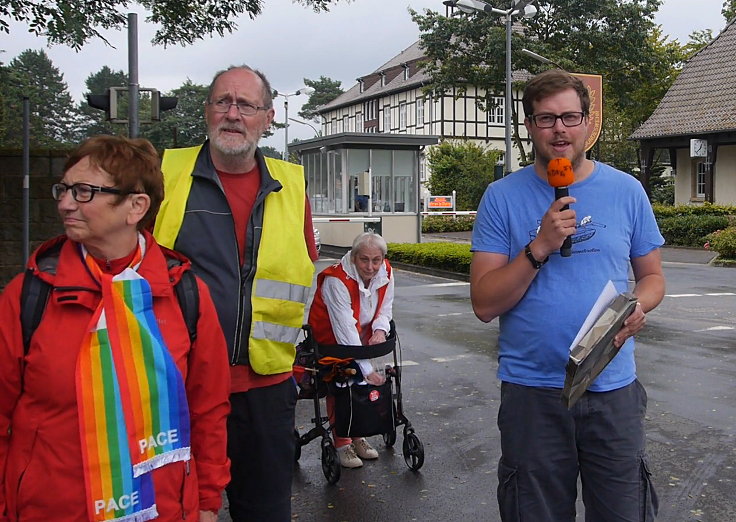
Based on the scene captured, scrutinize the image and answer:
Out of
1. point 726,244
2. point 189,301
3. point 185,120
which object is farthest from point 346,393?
point 185,120

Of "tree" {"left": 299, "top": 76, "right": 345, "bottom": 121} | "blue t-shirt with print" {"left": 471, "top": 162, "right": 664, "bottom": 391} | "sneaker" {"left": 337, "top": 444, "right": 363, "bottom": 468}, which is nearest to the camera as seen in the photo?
"blue t-shirt with print" {"left": 471, "top": 162, "right": 664, "bottom": 391}

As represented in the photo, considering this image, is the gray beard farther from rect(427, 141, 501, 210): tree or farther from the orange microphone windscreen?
rect(427, 141, 501, 210): tree

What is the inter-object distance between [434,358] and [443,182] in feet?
128

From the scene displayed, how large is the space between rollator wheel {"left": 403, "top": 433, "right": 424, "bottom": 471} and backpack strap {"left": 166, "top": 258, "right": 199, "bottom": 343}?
3.18m

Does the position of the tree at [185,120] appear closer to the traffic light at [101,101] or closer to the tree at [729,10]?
the tree at [729,10]

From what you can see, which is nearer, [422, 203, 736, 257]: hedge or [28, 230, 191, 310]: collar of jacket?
[28, 230, 191, 310]: collar of jacket

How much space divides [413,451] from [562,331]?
2839mm

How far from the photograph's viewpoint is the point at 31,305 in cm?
229

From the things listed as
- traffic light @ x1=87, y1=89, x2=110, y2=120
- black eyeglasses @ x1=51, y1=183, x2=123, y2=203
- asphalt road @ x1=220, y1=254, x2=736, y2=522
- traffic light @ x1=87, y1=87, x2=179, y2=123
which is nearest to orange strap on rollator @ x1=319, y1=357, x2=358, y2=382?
asphalt road @ x1=220, y1=254, x2=736, y2=522

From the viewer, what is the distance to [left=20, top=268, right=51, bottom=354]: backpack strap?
2293 millimetres

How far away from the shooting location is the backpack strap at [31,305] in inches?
90.3

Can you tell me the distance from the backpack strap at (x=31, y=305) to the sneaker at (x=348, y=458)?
351 centimetres

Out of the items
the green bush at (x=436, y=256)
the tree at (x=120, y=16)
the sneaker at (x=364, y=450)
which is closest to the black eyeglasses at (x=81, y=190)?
the sneaker at (x=364, y=450)

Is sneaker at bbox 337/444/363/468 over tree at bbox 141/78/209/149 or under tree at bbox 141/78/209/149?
under
